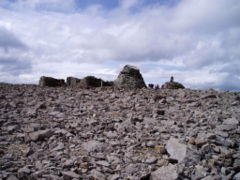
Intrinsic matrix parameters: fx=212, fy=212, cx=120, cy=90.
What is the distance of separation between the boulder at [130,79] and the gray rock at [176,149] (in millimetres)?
5220

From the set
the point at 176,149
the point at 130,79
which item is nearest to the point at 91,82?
the point at 130,79

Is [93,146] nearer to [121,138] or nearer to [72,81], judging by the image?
[121,138]

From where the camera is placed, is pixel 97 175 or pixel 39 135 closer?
pixel 97 175

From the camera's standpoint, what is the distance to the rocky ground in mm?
3574

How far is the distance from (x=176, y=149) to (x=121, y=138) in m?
1.22

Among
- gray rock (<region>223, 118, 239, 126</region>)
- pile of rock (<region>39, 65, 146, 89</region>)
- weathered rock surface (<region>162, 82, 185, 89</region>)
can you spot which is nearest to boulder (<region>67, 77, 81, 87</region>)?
pile of rock (<region>39, 65, 146, 89</region>)

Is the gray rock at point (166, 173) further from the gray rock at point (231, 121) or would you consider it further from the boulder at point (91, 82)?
the boulder at point (91, 82)

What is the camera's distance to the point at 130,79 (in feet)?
31.4

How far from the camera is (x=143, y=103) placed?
686cm

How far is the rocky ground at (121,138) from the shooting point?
357 cm

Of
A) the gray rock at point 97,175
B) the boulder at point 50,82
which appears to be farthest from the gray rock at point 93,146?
the boulder at point 50,82

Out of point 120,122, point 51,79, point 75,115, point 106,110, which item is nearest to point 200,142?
point 120,122

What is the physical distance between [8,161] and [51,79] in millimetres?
7319

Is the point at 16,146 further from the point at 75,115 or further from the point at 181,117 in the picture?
the point at 181,117
